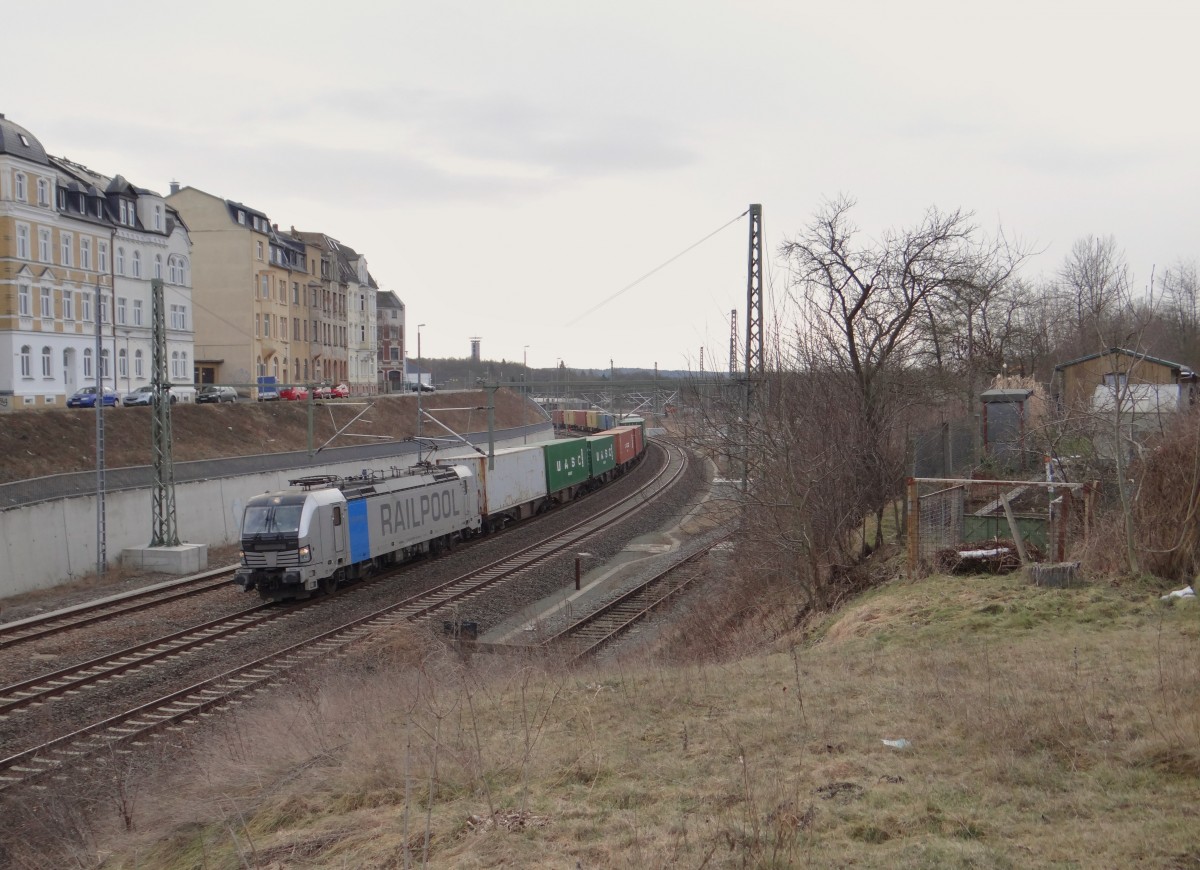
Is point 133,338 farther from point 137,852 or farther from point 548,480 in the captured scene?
point 137,852

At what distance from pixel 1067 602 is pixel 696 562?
1549cm

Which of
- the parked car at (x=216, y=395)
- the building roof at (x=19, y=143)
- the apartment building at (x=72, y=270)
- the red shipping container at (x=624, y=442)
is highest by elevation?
the building roof at (x=19, y=143)

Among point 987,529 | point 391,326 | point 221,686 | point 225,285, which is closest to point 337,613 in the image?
point 221,686

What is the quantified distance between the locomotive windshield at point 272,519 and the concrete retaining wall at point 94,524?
3.62m

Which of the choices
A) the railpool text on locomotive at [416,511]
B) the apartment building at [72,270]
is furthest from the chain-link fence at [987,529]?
the apartment building at [72,270]

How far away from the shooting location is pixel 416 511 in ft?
88.6

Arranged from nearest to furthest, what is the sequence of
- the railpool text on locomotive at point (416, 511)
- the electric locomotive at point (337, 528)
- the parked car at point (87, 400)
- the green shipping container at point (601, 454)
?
the electric locomotive at point (337, 528), the railpool text on locomotive at point (416, 511), the parked car at point (87, 400), the green shipping container at point (601, 454)

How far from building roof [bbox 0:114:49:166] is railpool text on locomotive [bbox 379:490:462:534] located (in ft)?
83.3

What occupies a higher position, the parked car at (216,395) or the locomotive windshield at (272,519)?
the parked car at (216,395)

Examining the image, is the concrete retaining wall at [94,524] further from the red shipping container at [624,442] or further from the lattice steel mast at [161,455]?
the red shipping container at [624,442]

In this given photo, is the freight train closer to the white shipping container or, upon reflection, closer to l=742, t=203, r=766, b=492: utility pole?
the white shipping container

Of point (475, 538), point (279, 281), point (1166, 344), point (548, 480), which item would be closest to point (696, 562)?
point (475, 538)

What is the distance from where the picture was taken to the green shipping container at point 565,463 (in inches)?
1580

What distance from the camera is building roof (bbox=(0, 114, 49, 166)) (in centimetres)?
3991
